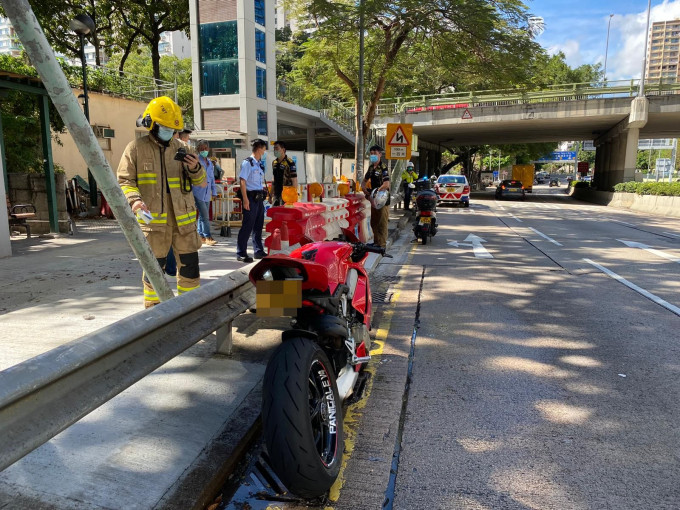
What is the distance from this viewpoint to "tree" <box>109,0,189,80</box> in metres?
25.8

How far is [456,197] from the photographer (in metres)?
24.8

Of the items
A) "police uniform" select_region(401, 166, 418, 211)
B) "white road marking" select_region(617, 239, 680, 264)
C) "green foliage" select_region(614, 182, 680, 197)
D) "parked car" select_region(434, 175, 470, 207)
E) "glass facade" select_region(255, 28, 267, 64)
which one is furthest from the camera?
"parked car" select_region(434, 175, 470, 207)

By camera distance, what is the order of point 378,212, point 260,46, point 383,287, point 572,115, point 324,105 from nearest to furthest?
1. point 383,287
2. point 378,212
3. point 260,46
4. point 572,115
5. point 324,105

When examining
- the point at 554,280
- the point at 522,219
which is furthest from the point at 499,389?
the point at 522,219

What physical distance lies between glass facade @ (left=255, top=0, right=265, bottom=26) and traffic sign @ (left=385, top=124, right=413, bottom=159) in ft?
34.3

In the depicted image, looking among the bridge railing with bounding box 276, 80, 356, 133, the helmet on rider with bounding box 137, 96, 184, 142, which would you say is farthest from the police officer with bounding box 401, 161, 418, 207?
the helmet on rider with bounding box 137, 96, 184, 142

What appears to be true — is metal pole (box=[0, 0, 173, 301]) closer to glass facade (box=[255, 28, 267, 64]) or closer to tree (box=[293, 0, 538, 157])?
tree (box=[293, 0, 538, 157])

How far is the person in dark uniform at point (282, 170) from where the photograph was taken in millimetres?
8547

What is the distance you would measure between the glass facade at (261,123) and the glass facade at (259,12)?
3932mm

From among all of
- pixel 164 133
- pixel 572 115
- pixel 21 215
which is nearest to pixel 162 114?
pixel 164 133

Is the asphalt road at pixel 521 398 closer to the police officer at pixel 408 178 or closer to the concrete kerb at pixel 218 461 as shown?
the concrete kerb at pixel 218 461

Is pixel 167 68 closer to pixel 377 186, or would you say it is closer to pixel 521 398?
pixel 377 186

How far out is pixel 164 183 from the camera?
4418 mm

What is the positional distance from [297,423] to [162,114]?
289 centimetres
